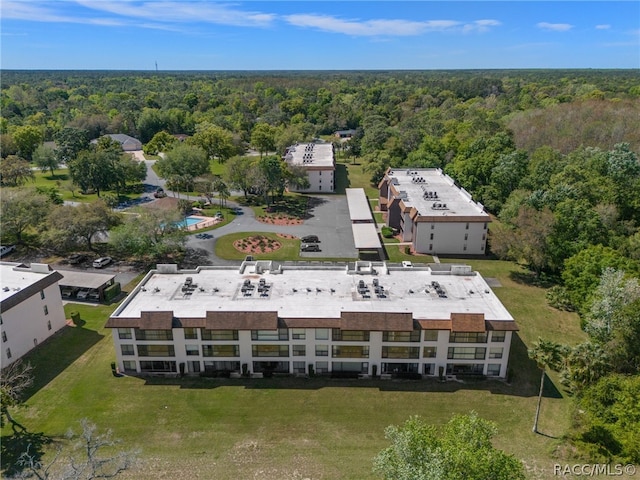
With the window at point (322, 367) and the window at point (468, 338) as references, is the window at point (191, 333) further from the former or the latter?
the window at point (468, 338)

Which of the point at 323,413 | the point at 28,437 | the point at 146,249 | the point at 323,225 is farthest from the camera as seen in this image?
the point at 323,225

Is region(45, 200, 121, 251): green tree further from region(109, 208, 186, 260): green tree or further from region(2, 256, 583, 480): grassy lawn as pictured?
region(2, 256, 583, 480): grassy lawn

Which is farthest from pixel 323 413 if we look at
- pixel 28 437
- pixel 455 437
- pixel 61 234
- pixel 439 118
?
pixel 439 118

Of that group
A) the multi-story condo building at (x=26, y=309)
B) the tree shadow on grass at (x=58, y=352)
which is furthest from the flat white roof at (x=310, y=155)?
the tree shadow on grass at (x=58, y=352)

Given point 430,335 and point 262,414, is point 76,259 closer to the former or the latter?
point 262,414

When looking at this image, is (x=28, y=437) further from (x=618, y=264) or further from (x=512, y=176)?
(x=512, y=176)

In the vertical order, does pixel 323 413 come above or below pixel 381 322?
below
